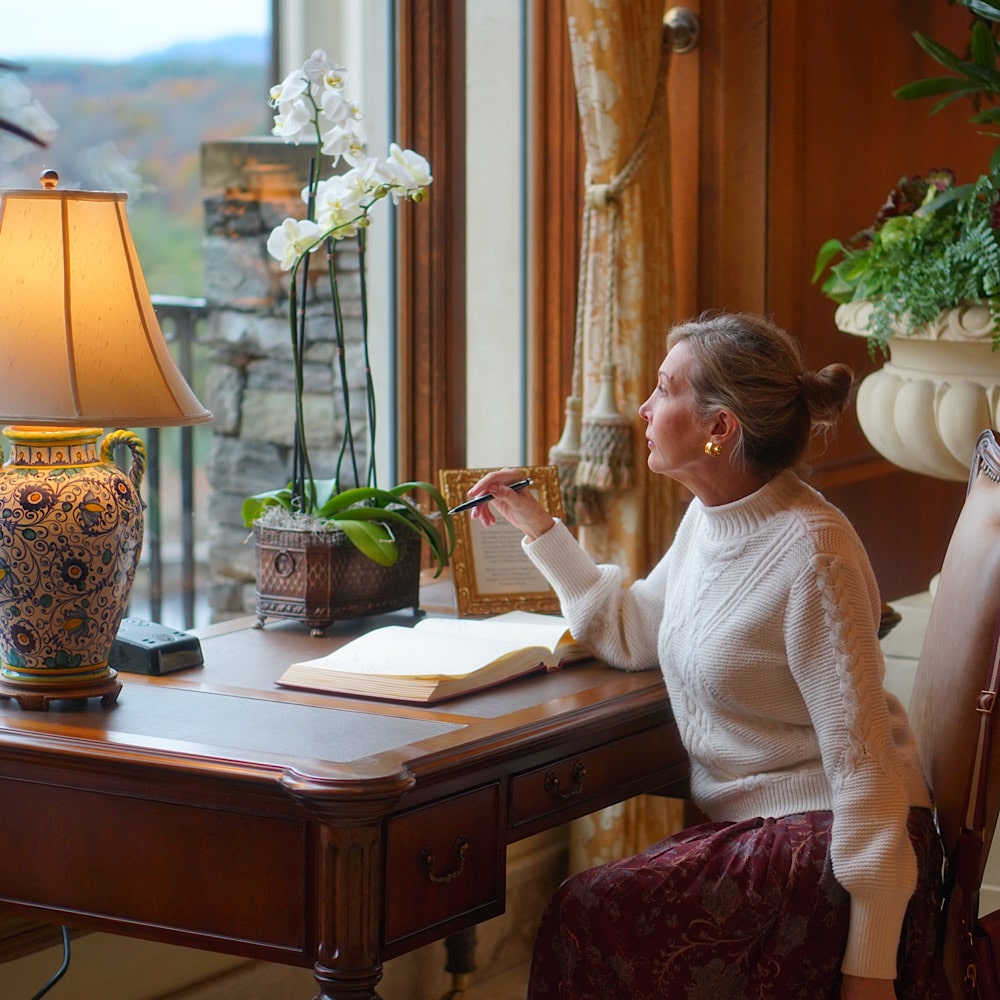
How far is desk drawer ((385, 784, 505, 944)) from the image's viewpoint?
61.1 inches

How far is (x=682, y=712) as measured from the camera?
1915 mm

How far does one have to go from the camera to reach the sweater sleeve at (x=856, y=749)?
5.41ft

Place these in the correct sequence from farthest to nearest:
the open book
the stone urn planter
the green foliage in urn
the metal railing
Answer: the metal railing < the stone urn planter < the green foliage in urn < the open book

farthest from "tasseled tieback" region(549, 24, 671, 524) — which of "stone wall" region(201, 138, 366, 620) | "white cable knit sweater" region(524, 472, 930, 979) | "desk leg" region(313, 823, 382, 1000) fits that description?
"desk leg" region(313, 823, 382, 1000)

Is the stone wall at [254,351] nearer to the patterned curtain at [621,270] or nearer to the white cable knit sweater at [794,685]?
the patterned curtain at [621,270]

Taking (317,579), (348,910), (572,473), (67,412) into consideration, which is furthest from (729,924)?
(572,473)

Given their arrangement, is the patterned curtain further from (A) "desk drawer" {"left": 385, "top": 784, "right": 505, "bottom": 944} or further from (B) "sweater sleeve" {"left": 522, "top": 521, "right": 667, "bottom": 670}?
(A) "desk drawer" {"left": 385, "top": 784, "right": 505, "bottom": 944}

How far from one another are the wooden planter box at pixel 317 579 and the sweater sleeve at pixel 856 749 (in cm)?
71

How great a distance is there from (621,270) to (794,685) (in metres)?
1.15

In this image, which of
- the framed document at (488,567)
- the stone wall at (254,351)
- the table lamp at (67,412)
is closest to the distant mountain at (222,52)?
the stone wall at (254,351)

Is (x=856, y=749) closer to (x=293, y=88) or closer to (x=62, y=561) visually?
(x=62, y=561)

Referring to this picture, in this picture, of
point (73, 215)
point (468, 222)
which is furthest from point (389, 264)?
point (73, 215)

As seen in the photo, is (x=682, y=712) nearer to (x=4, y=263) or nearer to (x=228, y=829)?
(x=228, y=829)

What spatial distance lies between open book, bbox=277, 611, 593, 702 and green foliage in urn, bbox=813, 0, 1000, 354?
106 cm
